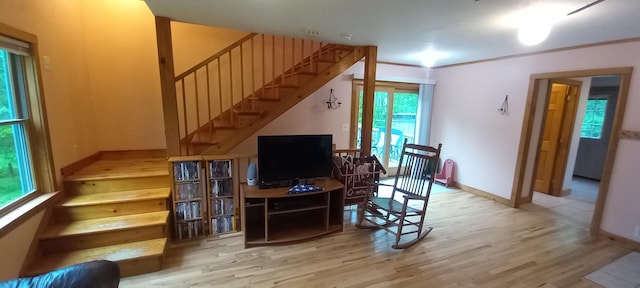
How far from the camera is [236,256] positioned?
2596 millimetres

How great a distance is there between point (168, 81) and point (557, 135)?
586 cm

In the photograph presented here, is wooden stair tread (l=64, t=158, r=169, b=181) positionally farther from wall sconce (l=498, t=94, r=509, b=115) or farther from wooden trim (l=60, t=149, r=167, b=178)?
wall sconce (l=498, t=94, r=509, b=115)

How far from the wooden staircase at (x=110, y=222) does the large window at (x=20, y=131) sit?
0.30 m

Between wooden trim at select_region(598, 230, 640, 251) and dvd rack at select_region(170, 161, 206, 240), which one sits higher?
dvd rack at select_region(170, 161, 206, 240)

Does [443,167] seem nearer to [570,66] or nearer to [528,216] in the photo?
[528,216]

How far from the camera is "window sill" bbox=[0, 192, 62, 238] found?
186cm

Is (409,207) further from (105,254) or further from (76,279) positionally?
(105,254)

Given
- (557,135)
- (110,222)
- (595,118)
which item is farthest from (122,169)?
(595,118)

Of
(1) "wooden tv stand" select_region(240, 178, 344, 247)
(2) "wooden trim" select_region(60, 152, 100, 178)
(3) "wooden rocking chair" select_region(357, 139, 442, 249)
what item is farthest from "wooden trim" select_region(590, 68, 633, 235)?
(2) "wooden trim" select_region(60, 152, 100, 178)

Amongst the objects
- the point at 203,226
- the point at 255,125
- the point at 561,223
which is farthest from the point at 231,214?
the point at 561,223

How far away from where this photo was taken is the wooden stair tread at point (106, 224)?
230 cm

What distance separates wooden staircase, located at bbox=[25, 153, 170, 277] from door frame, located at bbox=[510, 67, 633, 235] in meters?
4.76

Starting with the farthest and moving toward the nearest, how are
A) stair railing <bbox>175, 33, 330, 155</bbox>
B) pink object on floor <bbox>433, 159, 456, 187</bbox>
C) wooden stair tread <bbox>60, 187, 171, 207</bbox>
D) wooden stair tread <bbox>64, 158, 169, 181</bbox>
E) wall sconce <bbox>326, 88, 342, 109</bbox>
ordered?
1. pink object on floor <bbox>433, 159, 456, 187</bbox>
2. wall sconce <bbox>326, 88, 342, 109</bbox>
3. stair railing <bbox>175, 33, 330, 155</bbox>
4. wooden stair tread <bbox>64, 158, 169, 181</bbox>
5. wooden stair tread <bbox>60, 187, 171, 207</bbox>

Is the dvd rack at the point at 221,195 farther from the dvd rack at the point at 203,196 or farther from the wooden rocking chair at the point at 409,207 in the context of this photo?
the wooden rocking chair at the point at 409,207
